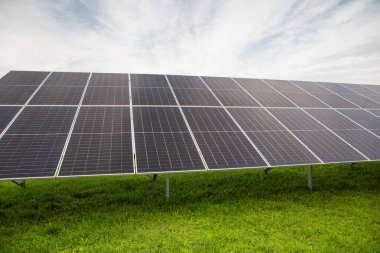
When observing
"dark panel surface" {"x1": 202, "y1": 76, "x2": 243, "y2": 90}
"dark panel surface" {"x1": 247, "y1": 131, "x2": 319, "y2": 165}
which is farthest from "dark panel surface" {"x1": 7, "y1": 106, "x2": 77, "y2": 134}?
"dark panel surface" {"x1": 202, "y1": 76, "x2": 243, "y2": 90}

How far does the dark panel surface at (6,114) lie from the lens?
35.9 feet

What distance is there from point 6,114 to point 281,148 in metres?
10.9

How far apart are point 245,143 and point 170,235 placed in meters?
4.73

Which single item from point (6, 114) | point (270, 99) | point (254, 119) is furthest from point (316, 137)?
point (6, 114)

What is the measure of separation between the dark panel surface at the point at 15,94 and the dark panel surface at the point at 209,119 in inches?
278

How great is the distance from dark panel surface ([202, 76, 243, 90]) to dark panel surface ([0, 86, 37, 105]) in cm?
902

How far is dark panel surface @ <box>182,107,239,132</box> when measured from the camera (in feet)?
39.5

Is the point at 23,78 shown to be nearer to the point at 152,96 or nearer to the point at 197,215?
the point at 152,96

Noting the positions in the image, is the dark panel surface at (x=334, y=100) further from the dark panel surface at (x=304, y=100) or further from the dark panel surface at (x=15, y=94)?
the dark panel surface at (x=15, y=94)

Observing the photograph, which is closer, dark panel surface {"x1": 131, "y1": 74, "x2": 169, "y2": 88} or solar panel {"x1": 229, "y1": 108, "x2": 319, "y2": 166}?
solar panel {"x1": 229, "y1": 108, "x2": 319, "y2": 166}

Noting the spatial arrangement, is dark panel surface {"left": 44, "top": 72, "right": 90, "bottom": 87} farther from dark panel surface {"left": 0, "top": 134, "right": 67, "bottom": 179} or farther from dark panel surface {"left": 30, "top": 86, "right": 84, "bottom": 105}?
dark panel surface {"left": 0, "top": 134, "right": 67, "bottom": 179}

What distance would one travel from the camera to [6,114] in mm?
11609

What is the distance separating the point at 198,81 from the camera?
669 inches

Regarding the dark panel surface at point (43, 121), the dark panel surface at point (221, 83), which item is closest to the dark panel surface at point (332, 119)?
the dark panel surface at point (221, 83)
